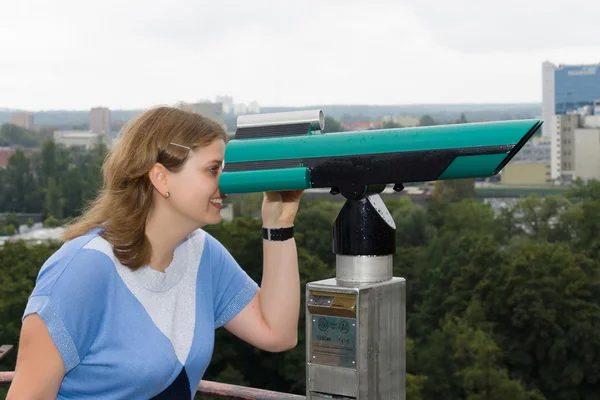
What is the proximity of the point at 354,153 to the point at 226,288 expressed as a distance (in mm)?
821

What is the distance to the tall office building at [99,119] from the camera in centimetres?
11931

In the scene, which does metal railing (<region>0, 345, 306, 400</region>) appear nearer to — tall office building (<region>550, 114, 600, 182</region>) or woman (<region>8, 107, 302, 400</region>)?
woman (<region>8, 107, 302, 400</region>)

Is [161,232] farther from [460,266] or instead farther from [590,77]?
[590,77]

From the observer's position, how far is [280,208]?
2.60 m

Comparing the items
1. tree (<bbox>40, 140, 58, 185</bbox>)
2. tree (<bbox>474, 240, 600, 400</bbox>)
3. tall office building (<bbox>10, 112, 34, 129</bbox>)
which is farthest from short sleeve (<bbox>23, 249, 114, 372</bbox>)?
tall office building (<bbox>10, 112, 34, 129</bbox>)

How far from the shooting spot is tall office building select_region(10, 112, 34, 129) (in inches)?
4818

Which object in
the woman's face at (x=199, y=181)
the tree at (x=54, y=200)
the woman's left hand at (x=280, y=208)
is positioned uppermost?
the woman's face at (x=199, y=181)

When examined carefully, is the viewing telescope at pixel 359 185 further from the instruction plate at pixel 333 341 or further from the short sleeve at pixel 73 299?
the short sleeve at pixel 73 299

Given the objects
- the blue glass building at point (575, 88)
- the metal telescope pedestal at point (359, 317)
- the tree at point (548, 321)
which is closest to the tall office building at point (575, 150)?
the blue glass building at point (575, 88)

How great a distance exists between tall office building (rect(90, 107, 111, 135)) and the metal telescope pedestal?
118360mm

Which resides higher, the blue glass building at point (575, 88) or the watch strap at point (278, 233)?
the blue glass building at point (575, 88)

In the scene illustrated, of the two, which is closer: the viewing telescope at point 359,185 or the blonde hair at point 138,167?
the viewing telescope at point 359,185

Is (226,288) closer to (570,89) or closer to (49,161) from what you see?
(49,161)

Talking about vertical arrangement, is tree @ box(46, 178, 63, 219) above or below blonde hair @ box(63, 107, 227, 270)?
below
